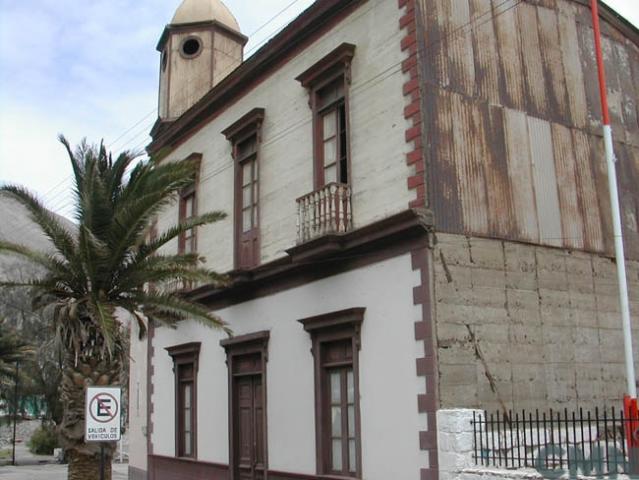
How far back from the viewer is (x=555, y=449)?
10133 mm

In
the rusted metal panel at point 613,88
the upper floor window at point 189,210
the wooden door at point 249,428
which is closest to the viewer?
the rusted metal panel at point 613,88

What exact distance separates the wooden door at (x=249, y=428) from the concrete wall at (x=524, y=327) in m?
5.52

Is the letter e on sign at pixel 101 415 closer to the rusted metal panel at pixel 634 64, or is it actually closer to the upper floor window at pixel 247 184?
the upper floor window at pixel 247 184

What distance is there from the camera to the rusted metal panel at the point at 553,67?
14.3 meters

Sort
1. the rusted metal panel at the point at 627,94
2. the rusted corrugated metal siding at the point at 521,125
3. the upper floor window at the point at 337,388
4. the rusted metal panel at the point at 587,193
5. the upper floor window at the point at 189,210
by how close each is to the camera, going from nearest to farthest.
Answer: the rusted corrugated metal siding at the point at 521,125
the upper floor window at the point at 337,388
the rusted metal panel at the point at 587,193
the rusted metal panel at the point at 627,94
the upper floor window at the point at 189,210

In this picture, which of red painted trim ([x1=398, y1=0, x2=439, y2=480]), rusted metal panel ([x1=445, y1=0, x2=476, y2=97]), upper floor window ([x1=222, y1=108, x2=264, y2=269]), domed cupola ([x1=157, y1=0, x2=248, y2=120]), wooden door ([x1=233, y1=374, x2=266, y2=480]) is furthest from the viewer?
domed cupola ([x1=157, y1=0, x2=248, y2=120])

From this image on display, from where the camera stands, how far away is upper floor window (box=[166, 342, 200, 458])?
19.0 metres

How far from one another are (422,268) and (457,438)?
2.47m

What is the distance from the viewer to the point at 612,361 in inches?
541

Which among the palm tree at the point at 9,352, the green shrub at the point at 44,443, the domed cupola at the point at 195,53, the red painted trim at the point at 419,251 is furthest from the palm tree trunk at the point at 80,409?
the green shrub at the point at 44,443

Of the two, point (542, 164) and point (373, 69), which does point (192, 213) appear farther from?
point (542, 164)

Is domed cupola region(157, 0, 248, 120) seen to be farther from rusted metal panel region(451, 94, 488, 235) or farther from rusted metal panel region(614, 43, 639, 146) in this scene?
rusted metal panel region(451, 94, 488, 235)

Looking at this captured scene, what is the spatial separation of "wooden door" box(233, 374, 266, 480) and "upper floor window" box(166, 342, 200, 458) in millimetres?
Answer: 2113

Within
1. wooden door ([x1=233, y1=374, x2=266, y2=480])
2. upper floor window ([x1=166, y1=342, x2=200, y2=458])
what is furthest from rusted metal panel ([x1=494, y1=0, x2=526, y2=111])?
upper floor window ([x1=166, y1=342, x2=200, y2=458])
